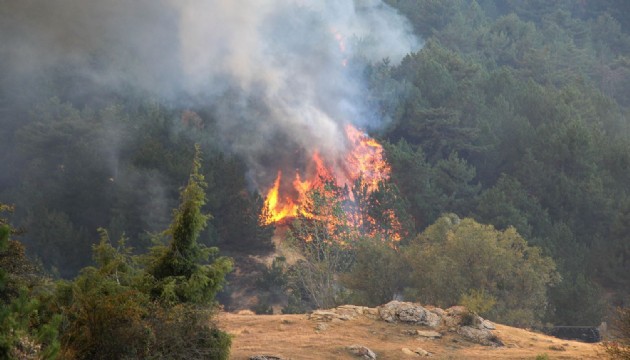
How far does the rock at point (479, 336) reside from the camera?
22156 mm

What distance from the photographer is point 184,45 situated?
65.6 meters

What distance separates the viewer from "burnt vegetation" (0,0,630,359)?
14703 millimetres

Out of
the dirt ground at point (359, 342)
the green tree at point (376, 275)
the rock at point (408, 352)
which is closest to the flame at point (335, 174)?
the green tree at point (376, 275)

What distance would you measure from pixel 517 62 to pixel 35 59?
156ft

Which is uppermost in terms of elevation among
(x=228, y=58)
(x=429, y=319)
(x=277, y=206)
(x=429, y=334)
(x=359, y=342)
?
(x=228, y=58)

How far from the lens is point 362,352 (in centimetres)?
1909

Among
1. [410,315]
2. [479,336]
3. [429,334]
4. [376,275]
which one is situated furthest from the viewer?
[376,275]

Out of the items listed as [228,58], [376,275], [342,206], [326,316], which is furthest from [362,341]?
[228,58]

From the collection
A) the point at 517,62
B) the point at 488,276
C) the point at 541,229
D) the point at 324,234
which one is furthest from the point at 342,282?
the point at 517,62

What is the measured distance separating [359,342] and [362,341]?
230 millimetres

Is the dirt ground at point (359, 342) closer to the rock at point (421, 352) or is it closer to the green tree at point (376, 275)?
the rock at point (421, 352)

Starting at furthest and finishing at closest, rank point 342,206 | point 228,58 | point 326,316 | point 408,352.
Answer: point 228,58 → point 342,206 → point 326,316 → point 408,352

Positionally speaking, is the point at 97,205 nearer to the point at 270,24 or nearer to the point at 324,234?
the point at 324,234

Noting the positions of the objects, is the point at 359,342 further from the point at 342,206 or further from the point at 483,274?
the point at 342,206
